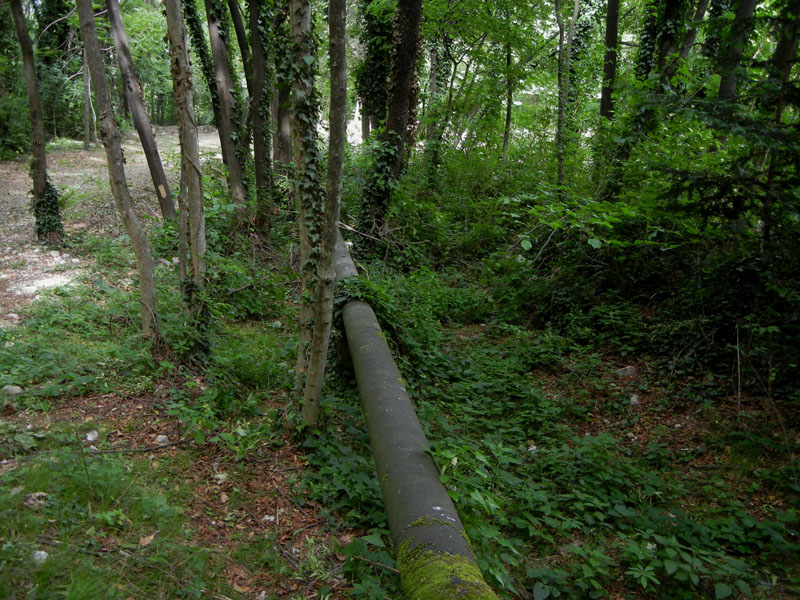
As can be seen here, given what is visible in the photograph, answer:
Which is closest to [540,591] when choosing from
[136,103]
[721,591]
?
[721,591]

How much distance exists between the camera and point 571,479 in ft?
13.3

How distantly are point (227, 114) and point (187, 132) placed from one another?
612 cm

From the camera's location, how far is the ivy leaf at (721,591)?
9.08ft

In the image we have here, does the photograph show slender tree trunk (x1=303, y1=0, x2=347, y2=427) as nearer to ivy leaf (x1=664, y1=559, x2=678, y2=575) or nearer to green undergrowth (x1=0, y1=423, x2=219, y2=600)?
green undergrowth (x1=0, y1=423, x2=219, y2=600)

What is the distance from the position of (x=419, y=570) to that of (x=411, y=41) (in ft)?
30.0

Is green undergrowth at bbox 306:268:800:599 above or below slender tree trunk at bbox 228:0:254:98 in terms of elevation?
below

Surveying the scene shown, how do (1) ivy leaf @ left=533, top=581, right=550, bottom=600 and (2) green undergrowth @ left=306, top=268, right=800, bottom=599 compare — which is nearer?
(1) ivy leaf @ left=533, top=581, right=550, bottom=600

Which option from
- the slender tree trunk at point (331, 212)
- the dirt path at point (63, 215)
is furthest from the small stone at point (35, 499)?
the dirt path at point (63, 215)

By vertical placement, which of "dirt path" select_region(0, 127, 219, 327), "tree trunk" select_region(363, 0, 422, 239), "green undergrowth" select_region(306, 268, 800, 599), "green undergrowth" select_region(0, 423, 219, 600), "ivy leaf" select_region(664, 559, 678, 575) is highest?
"tree trunk" select_region(363, 0, 422, 239)

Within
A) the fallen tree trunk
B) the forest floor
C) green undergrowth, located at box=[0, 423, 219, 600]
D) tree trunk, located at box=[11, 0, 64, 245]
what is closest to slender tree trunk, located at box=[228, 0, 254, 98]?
tree trunk, located at box=[11, 0, 64, 245]

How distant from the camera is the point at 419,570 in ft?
7.94

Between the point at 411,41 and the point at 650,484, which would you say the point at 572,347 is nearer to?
the point at 650,484

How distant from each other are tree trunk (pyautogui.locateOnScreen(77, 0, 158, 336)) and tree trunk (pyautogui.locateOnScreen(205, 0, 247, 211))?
15.1 ft

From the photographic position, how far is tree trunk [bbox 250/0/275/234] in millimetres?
9805
